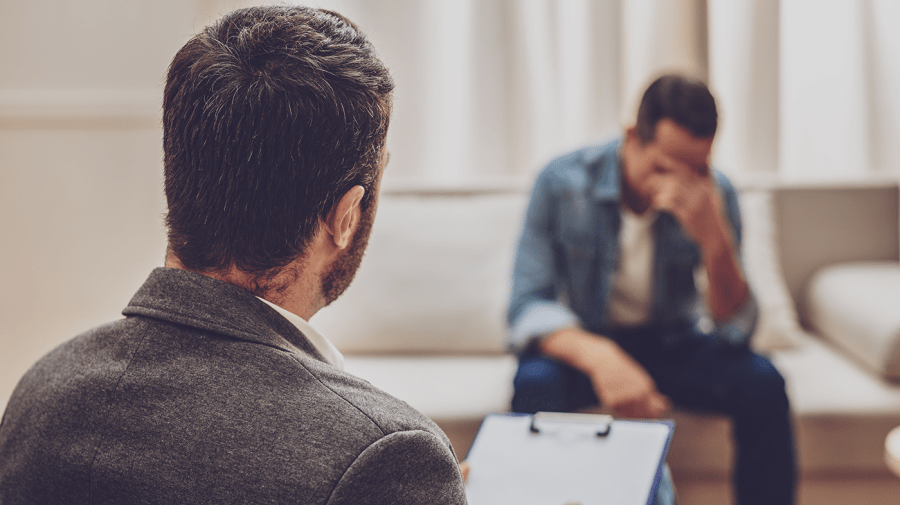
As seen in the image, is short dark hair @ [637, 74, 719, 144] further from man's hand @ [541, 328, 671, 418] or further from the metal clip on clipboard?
the metal clip on clipboard

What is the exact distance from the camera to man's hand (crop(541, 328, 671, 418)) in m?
1.41

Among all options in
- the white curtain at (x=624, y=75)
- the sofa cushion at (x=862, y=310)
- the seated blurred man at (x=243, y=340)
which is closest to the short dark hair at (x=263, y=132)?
the seated blurred man at (x=243, y=340)

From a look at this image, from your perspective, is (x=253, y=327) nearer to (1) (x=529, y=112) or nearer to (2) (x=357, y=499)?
(2) (x=357, y=499)

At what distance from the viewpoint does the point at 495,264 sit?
1.94 meters

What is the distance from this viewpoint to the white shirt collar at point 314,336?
57 centimetres

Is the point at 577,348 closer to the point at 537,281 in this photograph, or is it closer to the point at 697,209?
the point at 537,281

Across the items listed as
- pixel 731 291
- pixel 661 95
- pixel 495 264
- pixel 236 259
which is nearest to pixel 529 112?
pixel 495 264

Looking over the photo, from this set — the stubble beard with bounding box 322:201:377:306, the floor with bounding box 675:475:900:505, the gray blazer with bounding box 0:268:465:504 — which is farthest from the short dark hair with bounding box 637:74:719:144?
the gray blazer with bounding box 0:268:465:504

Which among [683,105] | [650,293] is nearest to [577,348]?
[650,293]

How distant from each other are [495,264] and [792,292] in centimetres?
85

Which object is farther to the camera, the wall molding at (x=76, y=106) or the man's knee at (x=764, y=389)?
the wall molding at (x=76, y=106)

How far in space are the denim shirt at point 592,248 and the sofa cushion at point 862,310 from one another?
0.34 meters

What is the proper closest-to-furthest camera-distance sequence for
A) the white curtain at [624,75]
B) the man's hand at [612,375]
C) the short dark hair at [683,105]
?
the man's hand at [612,375] → the short dark hair at [683,105] → the white curtain at [624,75]

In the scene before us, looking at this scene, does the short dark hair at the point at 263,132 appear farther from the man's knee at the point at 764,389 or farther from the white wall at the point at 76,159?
the white wall at the point at 76,159
